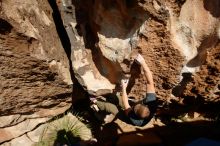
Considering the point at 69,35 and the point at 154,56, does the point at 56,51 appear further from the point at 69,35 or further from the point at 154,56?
the point at 154,56

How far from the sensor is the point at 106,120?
211 inches

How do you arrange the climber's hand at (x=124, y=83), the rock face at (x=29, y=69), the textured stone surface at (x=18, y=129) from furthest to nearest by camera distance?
the textured stone surface at (x=18, y=129)
the climber's hand at (x=124, y=83)
the rock face at (x=29, y=69)

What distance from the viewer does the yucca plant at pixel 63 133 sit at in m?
5.36

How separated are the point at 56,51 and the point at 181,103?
86.9 inches

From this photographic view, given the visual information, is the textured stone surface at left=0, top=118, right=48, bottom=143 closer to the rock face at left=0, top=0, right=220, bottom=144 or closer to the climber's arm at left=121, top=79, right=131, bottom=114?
the rock face at left=0, top=0, right=220, bottom=144

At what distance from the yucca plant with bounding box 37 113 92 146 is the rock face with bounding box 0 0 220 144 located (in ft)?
1.85

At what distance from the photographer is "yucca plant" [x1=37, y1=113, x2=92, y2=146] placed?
5363mm

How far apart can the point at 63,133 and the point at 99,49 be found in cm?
182

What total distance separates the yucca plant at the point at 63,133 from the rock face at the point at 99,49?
565 millimetres

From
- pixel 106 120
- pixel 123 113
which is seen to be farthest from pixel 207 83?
pixel 106 120

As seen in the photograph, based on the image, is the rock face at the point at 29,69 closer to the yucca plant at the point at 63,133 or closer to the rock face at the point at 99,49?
the rock face at the point at 99,49

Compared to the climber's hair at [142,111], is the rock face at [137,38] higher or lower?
higher

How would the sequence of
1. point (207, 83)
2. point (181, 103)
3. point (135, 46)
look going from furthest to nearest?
1. point (181, 103)
2. point (207, 83)
3. point (135, 46)

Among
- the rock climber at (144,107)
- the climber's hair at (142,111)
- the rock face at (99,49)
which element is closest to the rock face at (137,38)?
the rock face at (99,49)
